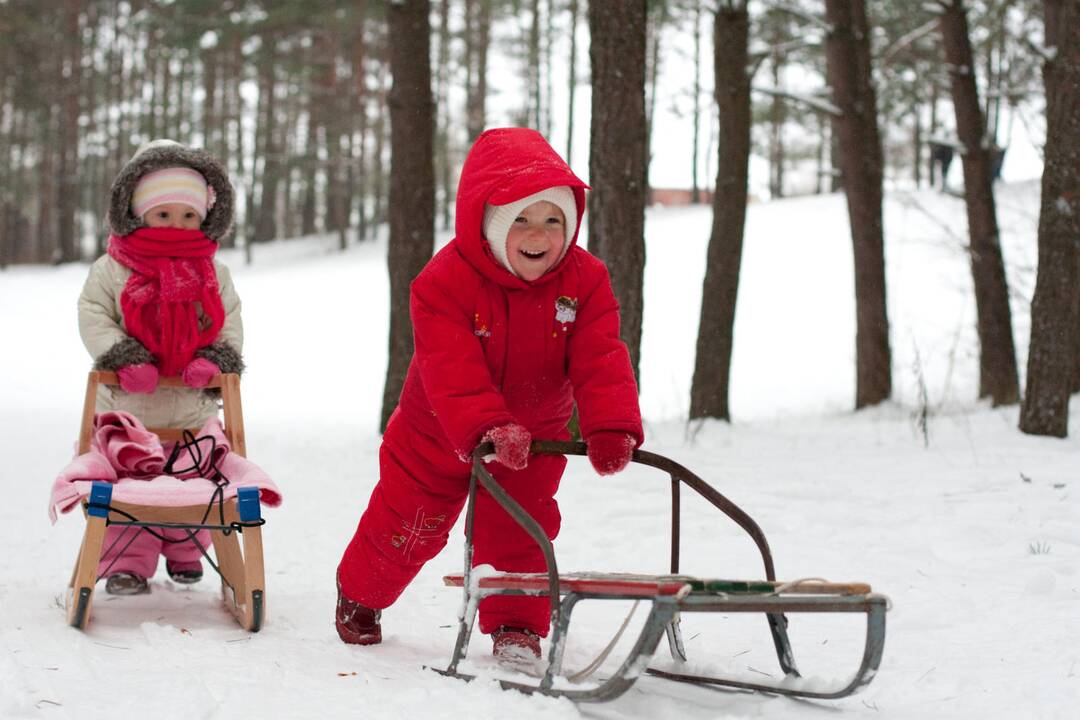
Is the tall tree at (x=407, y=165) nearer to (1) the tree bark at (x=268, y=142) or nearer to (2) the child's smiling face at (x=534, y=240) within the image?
(2) the child's smiling face at (x=534, y=240)

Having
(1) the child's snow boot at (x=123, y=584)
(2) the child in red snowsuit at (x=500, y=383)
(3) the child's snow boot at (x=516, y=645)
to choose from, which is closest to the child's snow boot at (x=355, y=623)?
(2) the child in red snowsuit at (x=500, y=383)

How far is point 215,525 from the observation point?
3893mm

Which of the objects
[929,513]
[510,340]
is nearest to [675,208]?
[929,513]

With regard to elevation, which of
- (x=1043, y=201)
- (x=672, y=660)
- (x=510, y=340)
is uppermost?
(x=1043, y=201)

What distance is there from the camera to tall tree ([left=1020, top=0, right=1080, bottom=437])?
7012mm

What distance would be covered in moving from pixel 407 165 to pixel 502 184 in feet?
20.5

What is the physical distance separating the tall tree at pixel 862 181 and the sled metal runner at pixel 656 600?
8.43m

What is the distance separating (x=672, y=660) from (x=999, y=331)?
8.88m

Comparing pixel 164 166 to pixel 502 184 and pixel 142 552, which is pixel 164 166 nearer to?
pixel 142 552

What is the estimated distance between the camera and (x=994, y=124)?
28875 millimetres

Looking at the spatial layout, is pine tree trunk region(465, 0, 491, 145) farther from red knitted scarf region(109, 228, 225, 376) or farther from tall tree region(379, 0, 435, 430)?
red knitted scarf region(109, 228, 225, 376)

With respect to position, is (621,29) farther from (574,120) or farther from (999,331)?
(574,120)

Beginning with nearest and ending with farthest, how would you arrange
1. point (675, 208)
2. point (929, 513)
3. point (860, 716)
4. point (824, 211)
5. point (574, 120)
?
point (860, 716), point (929, 513), point (824, 211), point (574, 120), point (675, 208)

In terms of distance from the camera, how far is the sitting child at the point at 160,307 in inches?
174
